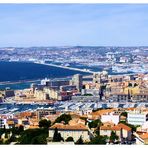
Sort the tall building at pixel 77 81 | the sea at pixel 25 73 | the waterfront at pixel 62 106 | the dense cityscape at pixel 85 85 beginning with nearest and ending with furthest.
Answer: the waterfront at pixel 62 106, the dense cityscape at pixel 85 85, the tall building at pixel 77 81, the sea at pixel 25 73

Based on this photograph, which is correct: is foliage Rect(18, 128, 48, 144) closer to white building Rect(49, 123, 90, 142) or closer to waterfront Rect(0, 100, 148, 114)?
white building Rect(49, 123, 90, 142)

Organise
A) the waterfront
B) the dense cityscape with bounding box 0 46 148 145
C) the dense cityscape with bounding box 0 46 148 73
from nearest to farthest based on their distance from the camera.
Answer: the waterfront → the dense cityscape with bounding box 0 46 148 145 → the dense cityscape with bounding box 0 46 148 73

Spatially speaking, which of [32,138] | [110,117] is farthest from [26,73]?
[32,138]

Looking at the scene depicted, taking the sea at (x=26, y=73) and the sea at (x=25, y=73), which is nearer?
the sea at (x=26, y=73)

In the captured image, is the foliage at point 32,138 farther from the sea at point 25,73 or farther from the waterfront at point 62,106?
the sea at point 25,73

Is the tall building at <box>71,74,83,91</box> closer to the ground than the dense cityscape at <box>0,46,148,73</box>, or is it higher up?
closer to the ground

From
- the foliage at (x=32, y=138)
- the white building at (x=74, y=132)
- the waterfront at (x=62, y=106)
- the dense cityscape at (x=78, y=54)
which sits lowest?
the waterfront at (x=62, y=106)

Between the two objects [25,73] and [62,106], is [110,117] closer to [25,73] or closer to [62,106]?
[62,106]

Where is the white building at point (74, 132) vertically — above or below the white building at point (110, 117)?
above

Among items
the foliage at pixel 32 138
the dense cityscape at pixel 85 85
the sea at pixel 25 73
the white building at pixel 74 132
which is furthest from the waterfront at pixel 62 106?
the foliage at pixel 32 138

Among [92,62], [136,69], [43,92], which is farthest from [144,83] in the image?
[43,92]

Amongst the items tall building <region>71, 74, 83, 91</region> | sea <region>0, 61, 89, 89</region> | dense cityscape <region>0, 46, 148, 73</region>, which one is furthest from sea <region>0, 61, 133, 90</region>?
dense cityscape <region>0, 46, 148, 73</region>
